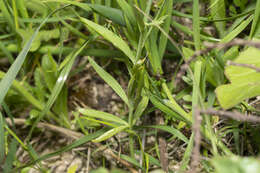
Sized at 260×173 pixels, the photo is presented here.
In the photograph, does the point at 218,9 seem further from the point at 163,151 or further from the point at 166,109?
the point at 163,151

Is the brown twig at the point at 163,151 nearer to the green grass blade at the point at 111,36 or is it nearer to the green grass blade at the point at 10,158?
the green grass blade at the point at 111,36

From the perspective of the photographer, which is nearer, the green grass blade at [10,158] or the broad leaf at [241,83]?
the broad leaf at [241,83]

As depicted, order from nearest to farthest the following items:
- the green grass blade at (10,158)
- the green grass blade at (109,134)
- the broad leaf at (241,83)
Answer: the broad leaf at (241,83)
the green grass blade at (109,134)
the green grass blade at (10,158)

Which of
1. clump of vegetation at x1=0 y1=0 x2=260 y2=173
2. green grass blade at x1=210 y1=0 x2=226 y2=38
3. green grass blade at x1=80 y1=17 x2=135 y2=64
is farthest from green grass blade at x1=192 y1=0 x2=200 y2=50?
green grass blade at x1=80 y1=17 x2=135 y2=64

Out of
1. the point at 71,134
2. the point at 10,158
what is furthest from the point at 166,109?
the point at 10,158

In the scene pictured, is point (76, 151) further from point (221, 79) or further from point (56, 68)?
point (221, 79)

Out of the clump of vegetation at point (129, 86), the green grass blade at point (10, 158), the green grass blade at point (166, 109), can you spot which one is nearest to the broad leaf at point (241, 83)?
the clump of vegetation at point (129, 86)

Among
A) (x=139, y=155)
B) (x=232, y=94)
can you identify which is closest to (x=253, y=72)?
(x=232, y=94)

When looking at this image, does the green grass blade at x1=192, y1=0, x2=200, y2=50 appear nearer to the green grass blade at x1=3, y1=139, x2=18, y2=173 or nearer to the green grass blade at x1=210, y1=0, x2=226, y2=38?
the green grass blade at x1=210, y1=0, x2=226, y2=38

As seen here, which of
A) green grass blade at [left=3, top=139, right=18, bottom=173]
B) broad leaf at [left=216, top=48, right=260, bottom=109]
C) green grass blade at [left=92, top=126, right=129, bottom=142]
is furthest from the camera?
green grass blade at [left=3, top=139, right=18, bottom=173]
